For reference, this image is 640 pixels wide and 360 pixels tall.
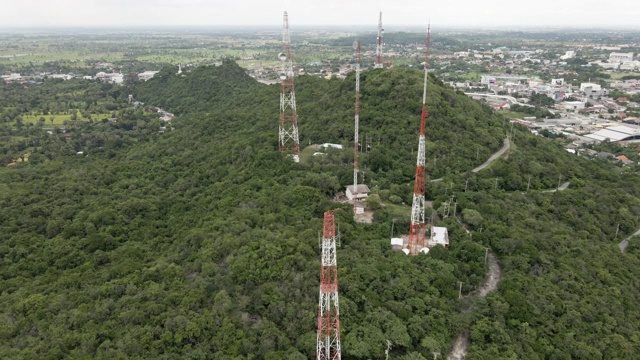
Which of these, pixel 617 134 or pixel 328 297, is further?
pixel 617 134

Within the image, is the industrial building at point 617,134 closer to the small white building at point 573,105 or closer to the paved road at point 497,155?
the small white building at point 573,105

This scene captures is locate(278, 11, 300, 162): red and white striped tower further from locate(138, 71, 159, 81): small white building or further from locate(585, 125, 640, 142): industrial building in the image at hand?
locate(138, 71, 159, 81): small white building

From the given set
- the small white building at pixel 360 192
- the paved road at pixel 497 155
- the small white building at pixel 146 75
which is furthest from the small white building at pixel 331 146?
the small white building at pixel 146 75

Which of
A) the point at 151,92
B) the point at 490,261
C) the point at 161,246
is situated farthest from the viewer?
the point at 151,92

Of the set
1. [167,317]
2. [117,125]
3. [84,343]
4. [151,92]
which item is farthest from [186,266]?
[151,92]

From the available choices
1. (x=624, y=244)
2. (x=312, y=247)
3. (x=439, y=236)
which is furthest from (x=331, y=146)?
(x=624, y=244)

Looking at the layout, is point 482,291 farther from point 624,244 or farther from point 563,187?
point 563,187

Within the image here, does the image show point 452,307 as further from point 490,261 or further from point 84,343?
point 84,343
